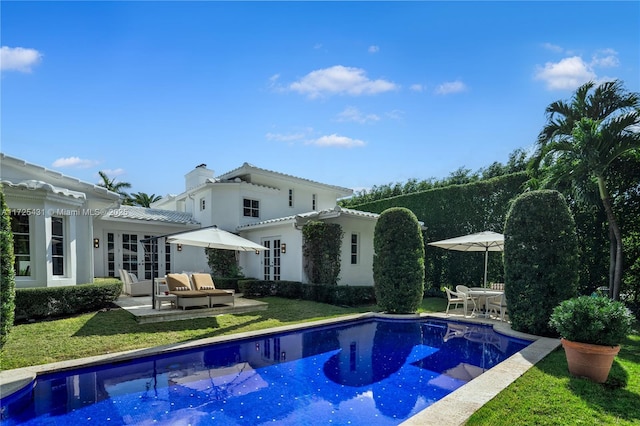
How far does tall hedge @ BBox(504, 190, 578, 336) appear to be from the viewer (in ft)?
28.7

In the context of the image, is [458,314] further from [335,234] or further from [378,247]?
[335,234]

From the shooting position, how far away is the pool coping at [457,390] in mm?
4586

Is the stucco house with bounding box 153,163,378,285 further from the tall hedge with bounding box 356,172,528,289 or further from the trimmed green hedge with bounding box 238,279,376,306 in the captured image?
the tall hedge with bounding box 356,172,528,289

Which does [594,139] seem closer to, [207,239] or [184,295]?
[207,239]

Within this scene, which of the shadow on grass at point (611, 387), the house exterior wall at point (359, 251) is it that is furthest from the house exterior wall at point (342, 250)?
the shadow on grass at point (611, 387)

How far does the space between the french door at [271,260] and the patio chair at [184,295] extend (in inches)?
212

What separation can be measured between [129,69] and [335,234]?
10.1 meters

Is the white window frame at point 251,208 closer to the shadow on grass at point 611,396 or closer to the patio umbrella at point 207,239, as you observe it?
the patio umbrella at point 207,239

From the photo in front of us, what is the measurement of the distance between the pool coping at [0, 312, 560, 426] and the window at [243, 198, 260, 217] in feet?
35.7

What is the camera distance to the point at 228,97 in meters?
13.5

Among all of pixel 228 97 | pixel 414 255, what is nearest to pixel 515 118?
pixel 414 255

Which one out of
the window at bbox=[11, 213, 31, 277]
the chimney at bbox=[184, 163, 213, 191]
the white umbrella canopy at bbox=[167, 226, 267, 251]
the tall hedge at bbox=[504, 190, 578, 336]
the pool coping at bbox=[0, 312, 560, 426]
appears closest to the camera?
the pool coping at bbox=[0, 312, 560, 426]

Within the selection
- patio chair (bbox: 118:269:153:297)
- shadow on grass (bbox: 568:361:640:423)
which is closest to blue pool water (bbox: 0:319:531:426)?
shadow on grass (bbox: 568:361:640:423)

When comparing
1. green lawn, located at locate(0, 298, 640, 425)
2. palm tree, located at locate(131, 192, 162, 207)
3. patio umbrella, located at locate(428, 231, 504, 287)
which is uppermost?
palm tree, located at locate(131, 192, 162, 207)
